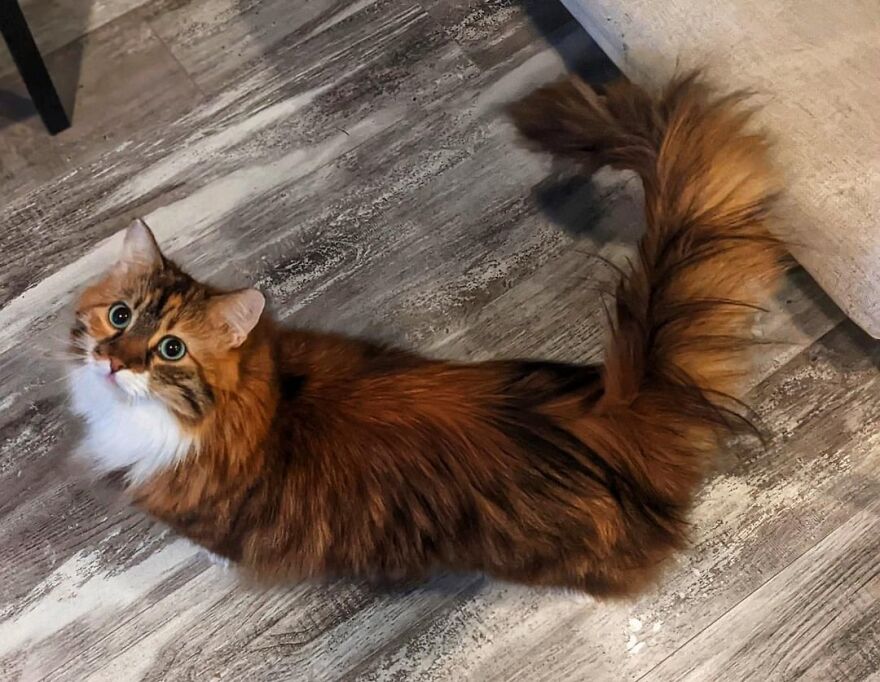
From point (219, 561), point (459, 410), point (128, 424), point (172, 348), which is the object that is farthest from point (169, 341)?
point (219, 561)

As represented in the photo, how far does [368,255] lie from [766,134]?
Answer: 0.71m

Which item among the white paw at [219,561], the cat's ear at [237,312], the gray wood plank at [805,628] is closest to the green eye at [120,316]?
the cat's ear at [237,312]

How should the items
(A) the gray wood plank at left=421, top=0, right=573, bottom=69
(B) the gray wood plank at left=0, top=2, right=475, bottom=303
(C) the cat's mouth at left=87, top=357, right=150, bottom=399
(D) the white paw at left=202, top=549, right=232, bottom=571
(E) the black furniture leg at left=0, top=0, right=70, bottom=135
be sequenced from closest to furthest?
(C) the cat's mouth at left=87, top=357, right=150, bottom=399, (D) the white paw at left=202, top=549, right=232, bottom=571, (E) the black furniture leg at left=0, top=0, right=70, bottom=135, (B) the gray wood plank at left=0, top=2, right=475, bottom=303, (A) the gray wood plank at left=421, top=0, right=573, bottom=69

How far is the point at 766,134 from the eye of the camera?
111 centimetres

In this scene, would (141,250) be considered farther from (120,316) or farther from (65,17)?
(65,17)

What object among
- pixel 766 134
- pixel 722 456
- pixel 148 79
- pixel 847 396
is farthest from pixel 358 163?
pixel 847 396

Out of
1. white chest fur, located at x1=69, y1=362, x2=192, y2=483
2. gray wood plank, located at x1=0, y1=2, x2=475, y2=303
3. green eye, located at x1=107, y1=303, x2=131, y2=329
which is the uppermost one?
gray wood plank, located at x1=0, y1=2, x2=475, y2=303

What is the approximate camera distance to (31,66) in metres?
1.42

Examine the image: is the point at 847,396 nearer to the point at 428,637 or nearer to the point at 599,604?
the point at 599,604

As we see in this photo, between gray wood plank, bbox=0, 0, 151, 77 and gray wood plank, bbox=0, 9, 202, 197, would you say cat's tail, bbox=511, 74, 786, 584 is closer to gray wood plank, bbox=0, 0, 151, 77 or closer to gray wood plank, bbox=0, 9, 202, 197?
gray wood plank, bbox=0, 9, 202, 197

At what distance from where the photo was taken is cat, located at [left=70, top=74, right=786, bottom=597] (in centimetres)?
93

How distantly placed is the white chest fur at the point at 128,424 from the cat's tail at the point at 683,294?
507 mm

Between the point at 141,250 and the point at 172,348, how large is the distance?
146mm

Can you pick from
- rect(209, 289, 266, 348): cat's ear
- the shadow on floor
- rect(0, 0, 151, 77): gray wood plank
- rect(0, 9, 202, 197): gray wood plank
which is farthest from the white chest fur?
rect(0, 0, 151, 77): gray wood plank
